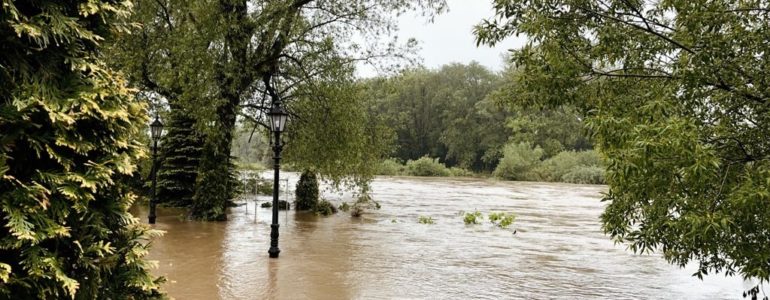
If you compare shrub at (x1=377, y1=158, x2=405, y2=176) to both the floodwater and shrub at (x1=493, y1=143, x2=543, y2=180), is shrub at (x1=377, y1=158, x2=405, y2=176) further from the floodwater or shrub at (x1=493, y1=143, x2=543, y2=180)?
the floodwater

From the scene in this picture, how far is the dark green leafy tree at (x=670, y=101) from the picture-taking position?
3283 mm

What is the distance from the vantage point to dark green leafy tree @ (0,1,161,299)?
8.89ft

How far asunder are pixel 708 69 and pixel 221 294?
5685mm

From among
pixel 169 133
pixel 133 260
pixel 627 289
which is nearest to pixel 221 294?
pixel 133 260

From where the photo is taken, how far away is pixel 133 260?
10.7ft

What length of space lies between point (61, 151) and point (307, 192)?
49.2 ft

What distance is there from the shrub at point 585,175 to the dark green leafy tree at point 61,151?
4114 cm

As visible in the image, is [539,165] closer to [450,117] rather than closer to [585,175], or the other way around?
[585,175]

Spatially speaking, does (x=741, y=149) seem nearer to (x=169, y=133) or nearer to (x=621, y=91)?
(x=621, y=91)

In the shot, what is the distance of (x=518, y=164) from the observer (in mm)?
45969

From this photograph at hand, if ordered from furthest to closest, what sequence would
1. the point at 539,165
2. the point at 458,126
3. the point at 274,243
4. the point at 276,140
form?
1. the point at 458,126
2. the point at 539,165
3. the point at 274,243
4. the point at 276,140

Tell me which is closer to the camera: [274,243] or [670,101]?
[670,101]

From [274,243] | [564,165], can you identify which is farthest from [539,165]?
[274,243]

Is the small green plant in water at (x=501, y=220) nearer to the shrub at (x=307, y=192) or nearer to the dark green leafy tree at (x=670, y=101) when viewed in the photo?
the shrub at (x=307, y=192)
